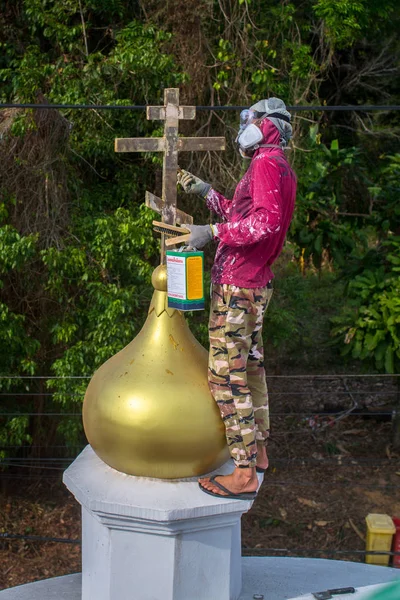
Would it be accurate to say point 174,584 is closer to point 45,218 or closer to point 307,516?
point 45,218

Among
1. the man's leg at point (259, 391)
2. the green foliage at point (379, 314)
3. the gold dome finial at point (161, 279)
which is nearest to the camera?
the gold dome finial at point (161, 279)

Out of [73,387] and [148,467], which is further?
[73,387]

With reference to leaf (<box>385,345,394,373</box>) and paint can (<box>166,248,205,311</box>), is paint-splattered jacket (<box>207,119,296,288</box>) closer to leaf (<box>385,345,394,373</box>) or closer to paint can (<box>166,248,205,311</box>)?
paint can (<box>166,248,205,311</box>)

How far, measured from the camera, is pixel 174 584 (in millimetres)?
3758

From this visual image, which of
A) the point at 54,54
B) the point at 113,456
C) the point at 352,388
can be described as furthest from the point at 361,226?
the point at 113,456

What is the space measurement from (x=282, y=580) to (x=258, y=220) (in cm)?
209

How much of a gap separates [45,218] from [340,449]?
480cm

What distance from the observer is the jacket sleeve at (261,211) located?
3588 mm

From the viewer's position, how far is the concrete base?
446cm

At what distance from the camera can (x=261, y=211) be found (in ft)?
11.8

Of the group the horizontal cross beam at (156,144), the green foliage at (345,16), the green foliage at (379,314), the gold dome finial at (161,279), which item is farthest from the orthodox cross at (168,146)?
the green foliage at (379,314)

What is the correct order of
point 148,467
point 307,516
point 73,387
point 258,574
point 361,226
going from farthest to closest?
1. point 361,226
2. point 307,516
3. point 73,387
4. point 258,574
5. point 148,467

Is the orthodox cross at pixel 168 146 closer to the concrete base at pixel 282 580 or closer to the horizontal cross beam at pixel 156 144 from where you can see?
the horizontal cross beam at pixel 156 144

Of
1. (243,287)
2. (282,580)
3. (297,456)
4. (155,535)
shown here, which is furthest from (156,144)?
(297,456)
